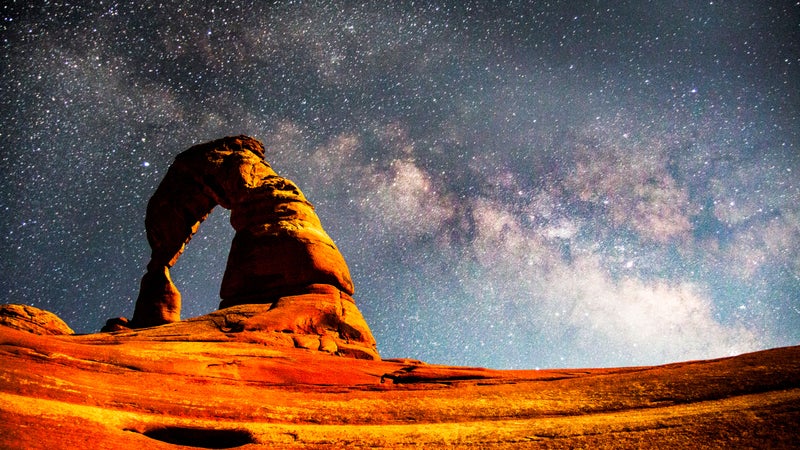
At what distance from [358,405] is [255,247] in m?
15.4

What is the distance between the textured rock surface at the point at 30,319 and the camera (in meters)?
25.8

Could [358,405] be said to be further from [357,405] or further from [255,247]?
[255,247]

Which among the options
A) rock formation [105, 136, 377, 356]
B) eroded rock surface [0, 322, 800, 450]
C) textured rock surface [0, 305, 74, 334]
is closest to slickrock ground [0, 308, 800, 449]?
eroded rock surface [0, 322, 800, 450]

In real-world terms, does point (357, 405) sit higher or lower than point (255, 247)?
lower

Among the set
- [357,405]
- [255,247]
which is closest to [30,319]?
[255,247]

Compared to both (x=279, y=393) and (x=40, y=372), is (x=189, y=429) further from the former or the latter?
(x=40, y=372)

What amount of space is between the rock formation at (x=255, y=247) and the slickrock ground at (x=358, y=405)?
6248mm

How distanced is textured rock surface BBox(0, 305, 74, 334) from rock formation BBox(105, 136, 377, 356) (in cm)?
419

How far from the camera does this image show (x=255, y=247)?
2206 centimetres

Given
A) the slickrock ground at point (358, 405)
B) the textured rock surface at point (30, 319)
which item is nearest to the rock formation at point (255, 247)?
the textured rock surface at point (30, 319)

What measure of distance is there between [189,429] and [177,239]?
3230 cm

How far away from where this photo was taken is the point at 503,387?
9.31 metres

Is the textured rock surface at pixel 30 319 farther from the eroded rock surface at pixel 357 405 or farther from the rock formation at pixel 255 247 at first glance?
the eroded rock surface at pixel 357 405

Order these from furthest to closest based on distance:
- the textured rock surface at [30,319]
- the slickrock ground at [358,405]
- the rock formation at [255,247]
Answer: the textured rock surface at [30,319] → the rock formation at [255,247] → the slickrock ground at [358,405]
